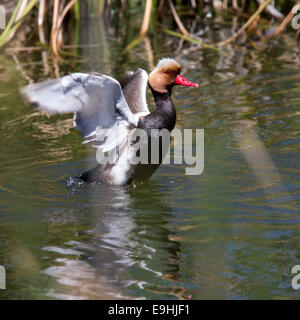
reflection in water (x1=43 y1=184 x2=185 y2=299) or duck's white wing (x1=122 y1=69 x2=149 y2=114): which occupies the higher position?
duck's white wing (x1=122 y1=69 x2=149 y2=114)

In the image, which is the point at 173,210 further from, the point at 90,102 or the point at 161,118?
the point at 90,102

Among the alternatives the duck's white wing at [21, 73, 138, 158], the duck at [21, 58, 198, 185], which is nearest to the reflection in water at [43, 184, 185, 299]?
the duck at [21, 58, 198, 185]

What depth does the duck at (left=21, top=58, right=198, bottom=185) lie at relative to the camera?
545 centimetres

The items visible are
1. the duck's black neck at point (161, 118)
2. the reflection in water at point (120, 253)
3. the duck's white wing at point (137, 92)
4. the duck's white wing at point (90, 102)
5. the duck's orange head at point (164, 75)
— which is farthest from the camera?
the duck's white wing at point (137, 92)

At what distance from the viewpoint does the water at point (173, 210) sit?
4.23 meters

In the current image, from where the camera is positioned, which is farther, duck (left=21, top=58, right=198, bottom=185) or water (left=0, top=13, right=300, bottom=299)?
duck (left=21, top=58, right=198, bottom=185)

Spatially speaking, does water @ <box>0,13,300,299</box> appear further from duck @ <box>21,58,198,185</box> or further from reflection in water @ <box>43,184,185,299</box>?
duck @ <box>21,58,198,185</box>

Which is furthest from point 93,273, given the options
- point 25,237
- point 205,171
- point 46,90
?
point 205,171

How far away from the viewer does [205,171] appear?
20.4ft

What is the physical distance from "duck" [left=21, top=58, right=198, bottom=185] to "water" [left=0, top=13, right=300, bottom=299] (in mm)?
186

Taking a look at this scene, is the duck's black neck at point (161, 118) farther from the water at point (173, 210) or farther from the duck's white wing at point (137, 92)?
the water at point (173, 210)

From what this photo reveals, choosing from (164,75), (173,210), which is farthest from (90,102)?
(173,210)

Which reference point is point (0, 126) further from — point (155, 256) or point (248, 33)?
point (248, 33)

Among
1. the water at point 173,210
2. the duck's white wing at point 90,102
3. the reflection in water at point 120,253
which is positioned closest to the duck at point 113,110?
the duck's white wing at point 90,102
